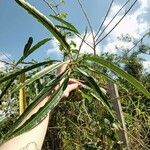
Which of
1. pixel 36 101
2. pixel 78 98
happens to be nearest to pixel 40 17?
pixel 36 101

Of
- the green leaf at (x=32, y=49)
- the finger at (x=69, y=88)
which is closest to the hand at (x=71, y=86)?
the finger at (x=69, y=88)

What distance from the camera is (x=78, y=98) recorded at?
3.60 feet

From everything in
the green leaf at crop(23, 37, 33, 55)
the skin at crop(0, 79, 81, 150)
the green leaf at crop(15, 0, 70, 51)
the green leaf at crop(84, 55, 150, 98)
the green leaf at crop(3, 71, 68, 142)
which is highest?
the green leaf at crop(23, 37, 33, 55)

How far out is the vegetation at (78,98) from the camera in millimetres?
791

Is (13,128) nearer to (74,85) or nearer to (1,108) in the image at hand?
(74,85)

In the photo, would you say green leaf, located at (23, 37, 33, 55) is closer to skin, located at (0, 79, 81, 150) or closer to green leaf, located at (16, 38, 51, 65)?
green leaf, located at (16, 38, 51, 65)

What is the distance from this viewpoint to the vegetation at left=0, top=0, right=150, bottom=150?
79cm

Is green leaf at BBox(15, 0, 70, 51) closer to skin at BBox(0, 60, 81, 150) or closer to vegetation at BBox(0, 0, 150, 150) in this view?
vegetation at BBox(0, 0, 150, 150)

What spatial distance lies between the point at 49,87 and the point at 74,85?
0.15m

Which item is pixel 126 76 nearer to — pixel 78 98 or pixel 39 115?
pixel 39 115

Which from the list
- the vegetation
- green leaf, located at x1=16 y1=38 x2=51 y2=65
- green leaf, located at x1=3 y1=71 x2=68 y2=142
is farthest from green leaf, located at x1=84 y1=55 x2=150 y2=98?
green leaf, located at x1=16 y1=38 x2=51 y2=65

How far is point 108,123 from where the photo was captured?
48.3 inches

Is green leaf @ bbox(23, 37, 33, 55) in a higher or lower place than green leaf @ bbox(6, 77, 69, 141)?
higher

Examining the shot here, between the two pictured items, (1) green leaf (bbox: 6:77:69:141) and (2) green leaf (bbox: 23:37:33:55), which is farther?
(2) green leaf (bbox: 23:37:33:55)
